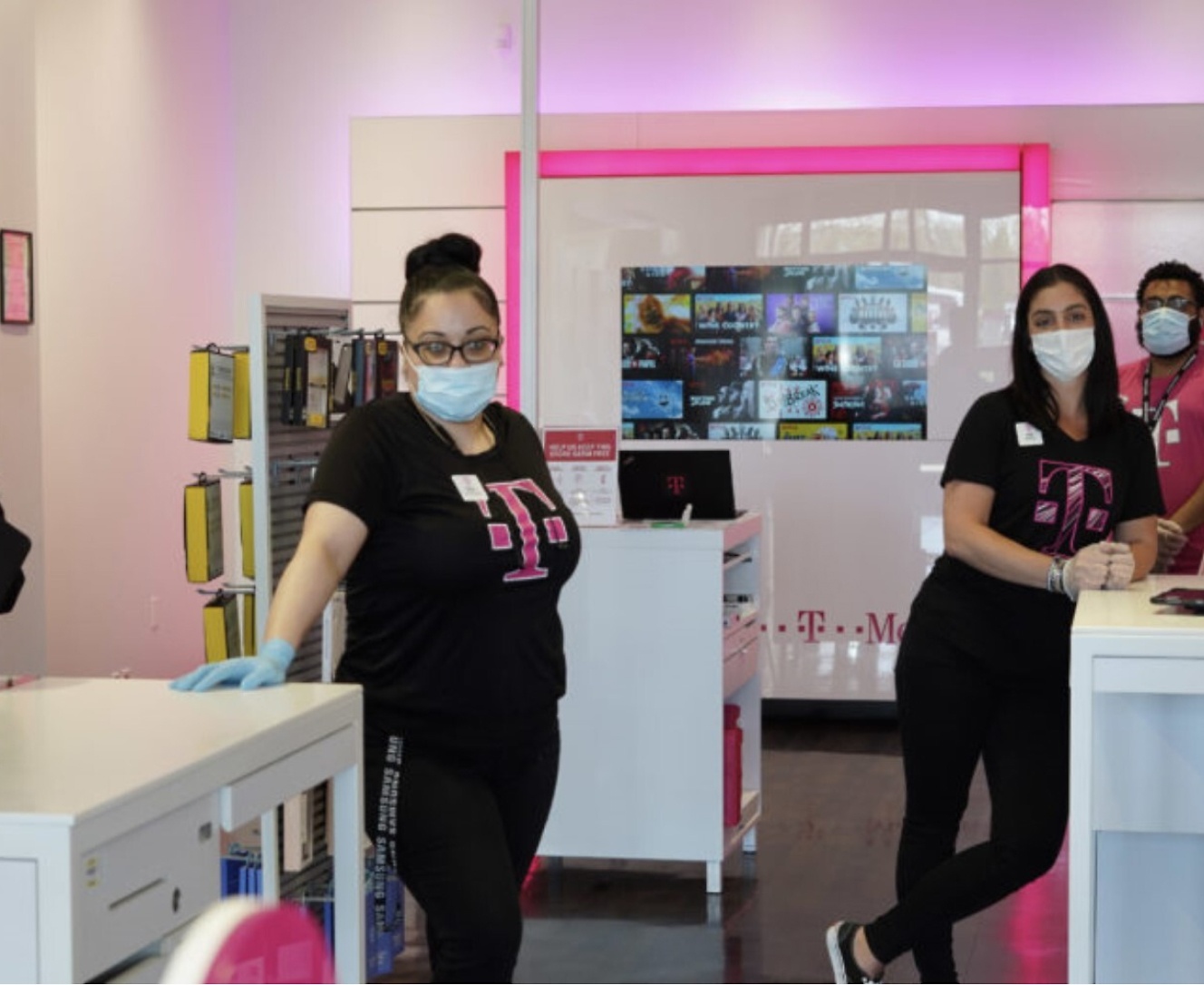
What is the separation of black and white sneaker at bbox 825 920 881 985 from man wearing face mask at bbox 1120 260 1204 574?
148 centimetres

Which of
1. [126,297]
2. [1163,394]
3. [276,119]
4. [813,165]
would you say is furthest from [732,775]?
[276,119]

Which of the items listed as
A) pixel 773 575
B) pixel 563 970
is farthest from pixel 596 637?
pixel 773 575

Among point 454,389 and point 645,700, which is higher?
point 454,389

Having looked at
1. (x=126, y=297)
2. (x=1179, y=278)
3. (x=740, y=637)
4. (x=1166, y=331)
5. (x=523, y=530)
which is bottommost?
(x=740, y=637)

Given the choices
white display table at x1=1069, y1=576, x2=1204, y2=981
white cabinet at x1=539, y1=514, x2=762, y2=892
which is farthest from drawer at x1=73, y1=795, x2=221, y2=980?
white cabinet at x1=539, y1=514, x2=762, y2=892

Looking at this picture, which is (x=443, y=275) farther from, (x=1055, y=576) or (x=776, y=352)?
(x=776, y=352)

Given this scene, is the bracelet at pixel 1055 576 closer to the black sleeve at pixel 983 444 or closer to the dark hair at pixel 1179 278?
the black sleeve at pixel 983 444

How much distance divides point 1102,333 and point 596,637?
2055mm

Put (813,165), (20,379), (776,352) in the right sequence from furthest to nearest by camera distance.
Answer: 1. (776,352)
2. (813,165)
3. (20,379)

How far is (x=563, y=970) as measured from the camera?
15.8ft

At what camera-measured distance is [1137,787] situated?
11.2ft

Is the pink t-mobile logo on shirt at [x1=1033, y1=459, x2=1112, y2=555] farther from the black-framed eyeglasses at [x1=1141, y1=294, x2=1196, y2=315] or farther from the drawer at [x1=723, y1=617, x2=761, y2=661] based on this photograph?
the drawer at [x1=723, y1=617, x2=761, y2=661]

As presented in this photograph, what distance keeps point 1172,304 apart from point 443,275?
2.78 metres

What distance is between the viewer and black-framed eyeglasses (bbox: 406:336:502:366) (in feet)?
10.6
